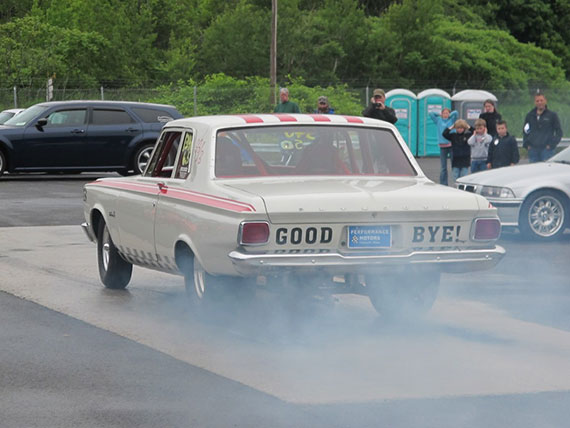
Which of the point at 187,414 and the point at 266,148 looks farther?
the point at 266,148

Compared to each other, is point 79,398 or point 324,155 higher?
point 324,155

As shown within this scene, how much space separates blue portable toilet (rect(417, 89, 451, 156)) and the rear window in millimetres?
15093

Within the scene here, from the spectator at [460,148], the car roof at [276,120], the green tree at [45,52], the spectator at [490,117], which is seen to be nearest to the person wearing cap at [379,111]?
the spectator at [460,148]

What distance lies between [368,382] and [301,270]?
1.33 metres

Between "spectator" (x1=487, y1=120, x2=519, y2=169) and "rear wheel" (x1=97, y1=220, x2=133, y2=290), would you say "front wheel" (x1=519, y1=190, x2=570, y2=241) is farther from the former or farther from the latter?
"rear wheel" (x1=97, y1=220, x2=133, y2=290)

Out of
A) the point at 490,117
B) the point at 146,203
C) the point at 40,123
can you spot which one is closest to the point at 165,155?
the point at 146,203

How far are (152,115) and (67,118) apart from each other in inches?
68.3

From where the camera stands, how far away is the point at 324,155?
920 cm

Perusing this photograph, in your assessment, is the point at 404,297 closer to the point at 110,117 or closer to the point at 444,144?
→ the point at 444,144

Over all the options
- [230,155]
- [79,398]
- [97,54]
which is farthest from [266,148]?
[97,54]

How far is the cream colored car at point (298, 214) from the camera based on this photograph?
7.98 m

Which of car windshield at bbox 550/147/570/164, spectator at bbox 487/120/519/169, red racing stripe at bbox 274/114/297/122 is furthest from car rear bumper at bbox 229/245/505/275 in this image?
spectator at bbox 487/120/519/169

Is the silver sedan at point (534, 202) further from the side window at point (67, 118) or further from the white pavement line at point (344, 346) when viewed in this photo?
the side window at point (67, 118)

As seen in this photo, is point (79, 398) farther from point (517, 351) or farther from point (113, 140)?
point (113, 140)
